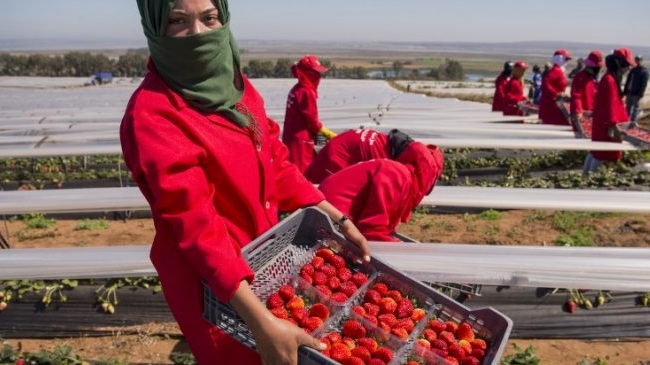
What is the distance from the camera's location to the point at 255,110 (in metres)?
1.71

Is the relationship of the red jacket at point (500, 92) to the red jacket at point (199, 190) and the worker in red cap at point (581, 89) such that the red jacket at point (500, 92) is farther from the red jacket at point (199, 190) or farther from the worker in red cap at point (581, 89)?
the red jacket at point (199, 190)

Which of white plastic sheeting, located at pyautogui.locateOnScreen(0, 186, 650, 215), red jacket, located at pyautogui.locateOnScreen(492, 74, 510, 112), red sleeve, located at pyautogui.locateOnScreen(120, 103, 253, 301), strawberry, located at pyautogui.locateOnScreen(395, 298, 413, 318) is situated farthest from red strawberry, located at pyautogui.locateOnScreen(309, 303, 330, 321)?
red jacket, located at pyautogui.locateOnScreen(492, 74, 510, 112)

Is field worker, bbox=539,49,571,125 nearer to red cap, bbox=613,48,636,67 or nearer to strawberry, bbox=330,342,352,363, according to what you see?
red cap, bbox=613,48,636,67

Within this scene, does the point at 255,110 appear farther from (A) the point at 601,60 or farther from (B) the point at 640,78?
(B) the point at 640,78

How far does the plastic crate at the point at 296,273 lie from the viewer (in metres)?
1.48

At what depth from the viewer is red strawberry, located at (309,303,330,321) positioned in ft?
5.32

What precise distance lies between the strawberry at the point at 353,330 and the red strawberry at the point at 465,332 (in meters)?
0.30

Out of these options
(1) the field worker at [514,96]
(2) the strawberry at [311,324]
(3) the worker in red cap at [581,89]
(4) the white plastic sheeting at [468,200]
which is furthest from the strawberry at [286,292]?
(1) the field worker at [514,96]

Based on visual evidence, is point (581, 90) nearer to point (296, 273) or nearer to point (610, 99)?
point (610, 99)

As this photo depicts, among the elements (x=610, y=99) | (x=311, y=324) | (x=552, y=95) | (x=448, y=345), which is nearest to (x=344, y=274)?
(x=311, y=324)

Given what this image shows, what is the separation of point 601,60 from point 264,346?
7.87 metres

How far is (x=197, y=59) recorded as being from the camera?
1.42 m

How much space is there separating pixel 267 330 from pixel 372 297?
1.64 ft

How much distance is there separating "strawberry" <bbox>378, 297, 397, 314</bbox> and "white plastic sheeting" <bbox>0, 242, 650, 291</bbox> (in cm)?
71
